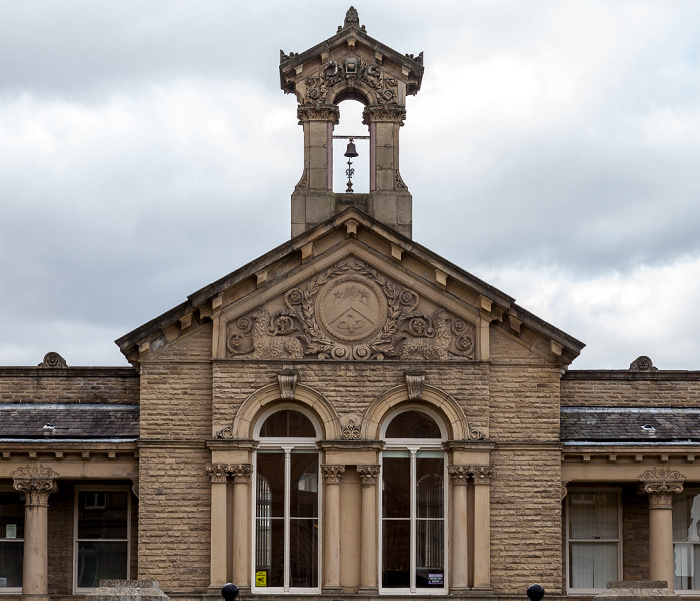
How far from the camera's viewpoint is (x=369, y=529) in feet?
79.9

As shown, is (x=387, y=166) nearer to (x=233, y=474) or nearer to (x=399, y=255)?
(x=399, y=255)

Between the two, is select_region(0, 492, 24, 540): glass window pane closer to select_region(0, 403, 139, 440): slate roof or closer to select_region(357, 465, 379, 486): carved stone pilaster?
select_region(0, 403, 139, 440): slate roof

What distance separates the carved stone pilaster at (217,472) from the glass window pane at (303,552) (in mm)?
1717

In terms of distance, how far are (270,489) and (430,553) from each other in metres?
3.54

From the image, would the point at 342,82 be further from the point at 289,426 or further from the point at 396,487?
the point at 396,487

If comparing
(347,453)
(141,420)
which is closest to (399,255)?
(347,453)

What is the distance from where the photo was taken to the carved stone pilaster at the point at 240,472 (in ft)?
80.2

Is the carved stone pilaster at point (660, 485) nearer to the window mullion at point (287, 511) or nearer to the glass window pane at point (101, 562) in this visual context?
the window mullion at point (287, 511)

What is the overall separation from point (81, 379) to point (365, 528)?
23.7 feet

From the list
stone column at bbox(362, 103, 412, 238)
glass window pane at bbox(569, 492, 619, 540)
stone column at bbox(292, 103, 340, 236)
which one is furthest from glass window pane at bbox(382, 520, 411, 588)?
stone column at bbox(292, 103, 340, 236)

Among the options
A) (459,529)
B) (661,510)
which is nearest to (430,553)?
(459,529)

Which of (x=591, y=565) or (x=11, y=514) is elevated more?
(x=11, y=514)

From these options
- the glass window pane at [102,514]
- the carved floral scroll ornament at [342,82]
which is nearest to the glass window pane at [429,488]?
the glass window pane at [102,514]

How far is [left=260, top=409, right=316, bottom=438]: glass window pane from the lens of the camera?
25.1 m
